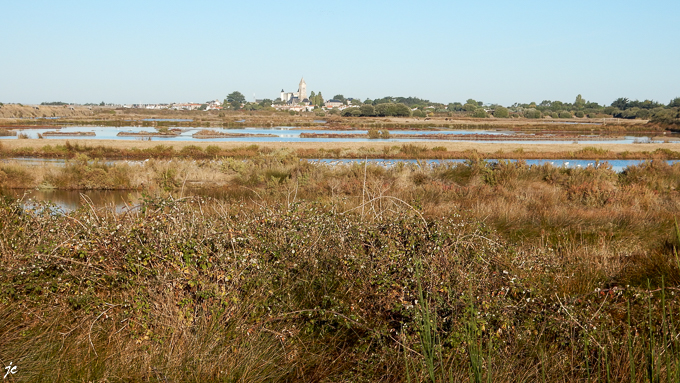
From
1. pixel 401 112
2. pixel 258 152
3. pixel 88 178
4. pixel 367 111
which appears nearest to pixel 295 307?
pixel 88 178

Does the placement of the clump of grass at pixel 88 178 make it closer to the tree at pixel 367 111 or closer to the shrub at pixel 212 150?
the shrub at pixel 212 150

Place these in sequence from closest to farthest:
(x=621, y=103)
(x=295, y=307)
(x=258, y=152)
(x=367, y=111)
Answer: (x=295, y=307) → (x=258, y=152) → (x=367, y=111) → (x=621, y=103)

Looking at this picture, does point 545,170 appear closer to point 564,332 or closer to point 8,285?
point 564,332

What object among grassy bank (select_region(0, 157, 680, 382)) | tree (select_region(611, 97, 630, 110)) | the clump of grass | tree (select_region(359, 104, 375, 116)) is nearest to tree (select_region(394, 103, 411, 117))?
tree (select_region(359, 104, 375, 116))

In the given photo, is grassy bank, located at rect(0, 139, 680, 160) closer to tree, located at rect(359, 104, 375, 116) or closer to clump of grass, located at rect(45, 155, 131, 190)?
clump of grass, located at rect(45, 155, 131, 190)

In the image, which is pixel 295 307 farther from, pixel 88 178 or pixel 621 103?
pixel 621 103

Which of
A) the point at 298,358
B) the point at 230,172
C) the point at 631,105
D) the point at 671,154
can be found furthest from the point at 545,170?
the point at 631,105

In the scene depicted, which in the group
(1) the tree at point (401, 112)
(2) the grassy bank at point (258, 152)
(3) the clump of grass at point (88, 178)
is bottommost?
(2) the grassy bank at point (258, 152)

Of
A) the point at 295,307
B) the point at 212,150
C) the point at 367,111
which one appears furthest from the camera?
the point at 367,111

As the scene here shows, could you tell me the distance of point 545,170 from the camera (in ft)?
64.2

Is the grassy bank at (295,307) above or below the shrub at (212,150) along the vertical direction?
above

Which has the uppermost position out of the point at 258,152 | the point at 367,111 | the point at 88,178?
the point at 367,111

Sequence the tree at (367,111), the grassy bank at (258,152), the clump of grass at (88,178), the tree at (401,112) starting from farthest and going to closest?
the tree at (401,112), the tree at (367,111), the grassy bank at (258,152), the clump of grass at (88,178)

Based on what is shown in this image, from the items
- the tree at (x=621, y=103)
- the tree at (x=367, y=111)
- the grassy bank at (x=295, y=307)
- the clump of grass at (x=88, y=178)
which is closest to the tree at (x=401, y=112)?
the tree at (x=367, y=111)
